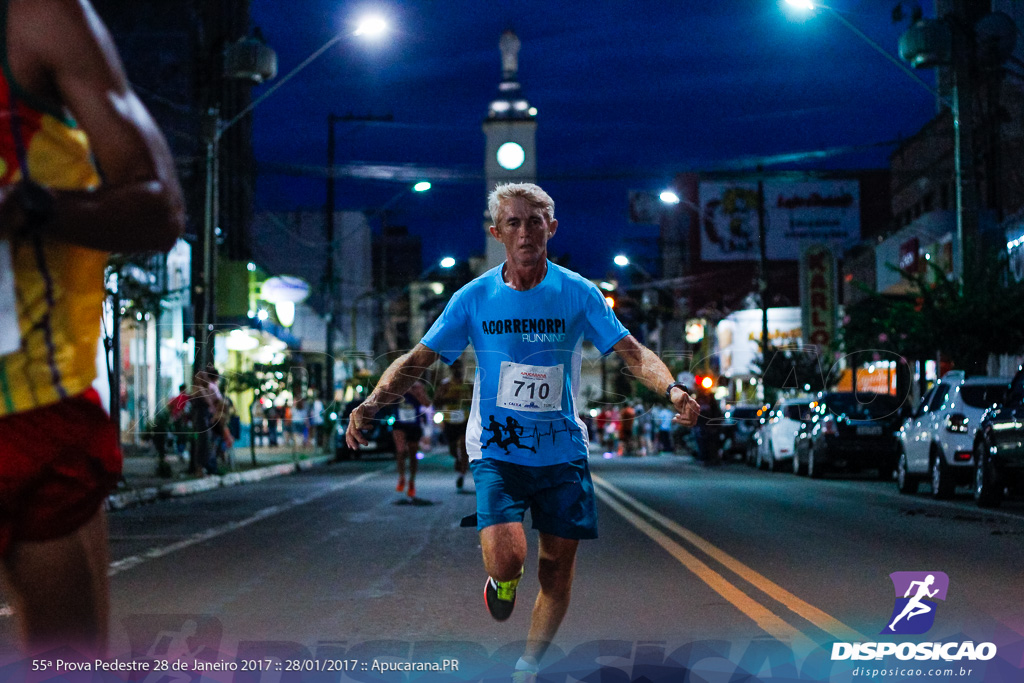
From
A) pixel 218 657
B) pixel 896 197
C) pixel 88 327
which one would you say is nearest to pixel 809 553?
pixel 218 657

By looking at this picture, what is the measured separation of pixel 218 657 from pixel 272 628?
117cm

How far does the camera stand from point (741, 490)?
22125 millimetres

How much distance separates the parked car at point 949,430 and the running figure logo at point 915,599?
27.7ft

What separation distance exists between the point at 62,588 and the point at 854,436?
24808 millimetres

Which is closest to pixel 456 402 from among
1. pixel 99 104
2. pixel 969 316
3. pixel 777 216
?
pixel 969 316

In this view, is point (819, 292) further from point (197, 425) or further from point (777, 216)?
point (197, 425)

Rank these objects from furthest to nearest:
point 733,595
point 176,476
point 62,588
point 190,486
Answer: point 176,476 < point 190,486 < point 733,595 < point 62,588

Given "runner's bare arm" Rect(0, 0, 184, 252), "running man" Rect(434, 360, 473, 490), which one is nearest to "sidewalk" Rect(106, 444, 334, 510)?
"running man" Rect(434, 360, 473, 490)

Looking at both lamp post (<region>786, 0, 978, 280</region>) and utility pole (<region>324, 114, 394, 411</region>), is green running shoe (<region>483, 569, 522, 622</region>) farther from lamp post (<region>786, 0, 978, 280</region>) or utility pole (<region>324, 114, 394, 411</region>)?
utility pole (<region>324, 114, 394, 411</region>)

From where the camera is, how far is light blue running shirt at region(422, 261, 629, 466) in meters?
5.40

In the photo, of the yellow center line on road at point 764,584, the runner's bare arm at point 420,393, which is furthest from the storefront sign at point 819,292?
the yellow center line on road at point 764,584

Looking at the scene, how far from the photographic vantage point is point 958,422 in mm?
18219

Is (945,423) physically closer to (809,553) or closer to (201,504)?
(809,553)

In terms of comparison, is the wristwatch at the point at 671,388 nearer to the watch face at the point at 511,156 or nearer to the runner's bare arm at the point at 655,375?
the runner's bare arm at the point at 655,375
